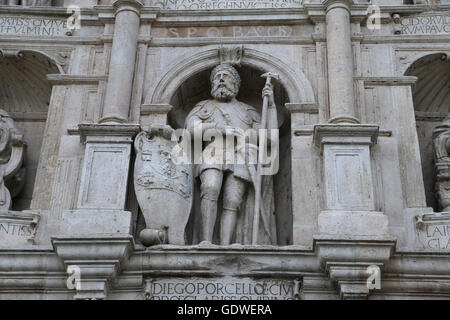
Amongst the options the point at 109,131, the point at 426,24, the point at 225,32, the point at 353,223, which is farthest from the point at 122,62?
the point at 426,24

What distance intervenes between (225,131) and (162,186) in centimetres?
118

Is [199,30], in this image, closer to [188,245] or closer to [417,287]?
[188,245]

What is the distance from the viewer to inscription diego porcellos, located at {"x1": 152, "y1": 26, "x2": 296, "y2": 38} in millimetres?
11203

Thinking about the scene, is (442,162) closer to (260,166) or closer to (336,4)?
(260,166)

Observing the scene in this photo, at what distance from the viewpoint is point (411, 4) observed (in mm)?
11852

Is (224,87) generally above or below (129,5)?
below

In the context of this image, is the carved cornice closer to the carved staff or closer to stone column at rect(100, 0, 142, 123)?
stone column at rect(100, 0, 142, 123)

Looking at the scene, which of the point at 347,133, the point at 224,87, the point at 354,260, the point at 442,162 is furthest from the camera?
the point at 224,87

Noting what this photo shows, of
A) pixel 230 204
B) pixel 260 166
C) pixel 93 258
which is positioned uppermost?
pixel 260 166

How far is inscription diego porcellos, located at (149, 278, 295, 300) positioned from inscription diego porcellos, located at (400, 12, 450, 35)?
4.29 m

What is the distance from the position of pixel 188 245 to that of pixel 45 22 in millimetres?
4090

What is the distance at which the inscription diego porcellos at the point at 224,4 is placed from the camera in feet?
38.1

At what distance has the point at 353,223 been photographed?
8.89 meters

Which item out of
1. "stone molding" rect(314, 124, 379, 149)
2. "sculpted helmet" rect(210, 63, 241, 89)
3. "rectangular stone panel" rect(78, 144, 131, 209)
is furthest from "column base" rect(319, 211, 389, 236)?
"sculpted helmet" rect(210, 63, 241, 89)
